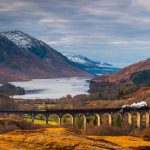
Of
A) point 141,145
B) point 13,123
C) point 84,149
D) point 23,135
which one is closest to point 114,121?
point 13,123

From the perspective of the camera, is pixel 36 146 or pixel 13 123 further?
pixel 13 123

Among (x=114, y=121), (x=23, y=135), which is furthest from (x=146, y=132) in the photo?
(x=23, y=135)

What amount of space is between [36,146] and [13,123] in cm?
6250

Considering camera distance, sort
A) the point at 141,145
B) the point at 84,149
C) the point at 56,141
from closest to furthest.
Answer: the point at 84,149 < the point at 56,141 < the point at 141,145

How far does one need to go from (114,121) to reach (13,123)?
59657mm

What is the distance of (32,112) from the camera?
183 m

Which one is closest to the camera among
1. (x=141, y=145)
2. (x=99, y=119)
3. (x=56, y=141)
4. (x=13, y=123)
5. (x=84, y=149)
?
(x=84, y=149)

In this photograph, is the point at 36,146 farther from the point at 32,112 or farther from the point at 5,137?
the point at 32,112

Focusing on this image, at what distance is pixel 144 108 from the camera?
191125 mm

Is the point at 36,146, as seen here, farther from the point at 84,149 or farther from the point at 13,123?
the point at 13,123

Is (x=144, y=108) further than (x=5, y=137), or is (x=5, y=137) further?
(x=144, y=108)

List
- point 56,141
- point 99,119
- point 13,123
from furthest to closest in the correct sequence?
1. point 99,119
2. point 13,123
3. point 56,141

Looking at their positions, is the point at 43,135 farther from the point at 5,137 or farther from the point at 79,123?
the point at 79,123

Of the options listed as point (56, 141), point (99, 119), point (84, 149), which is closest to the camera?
point (84, 149)
